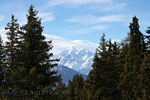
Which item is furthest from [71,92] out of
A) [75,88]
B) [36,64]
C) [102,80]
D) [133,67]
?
[36,64]

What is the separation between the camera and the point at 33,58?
3127cm

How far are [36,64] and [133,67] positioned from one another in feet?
41.6

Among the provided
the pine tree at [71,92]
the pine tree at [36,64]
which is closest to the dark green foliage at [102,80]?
the pine tree at [36,64]

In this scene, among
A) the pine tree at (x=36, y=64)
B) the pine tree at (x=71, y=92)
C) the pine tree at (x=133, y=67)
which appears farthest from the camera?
the pine tree at (x=71, y=92)

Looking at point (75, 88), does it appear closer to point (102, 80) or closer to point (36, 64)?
point (102, 80)

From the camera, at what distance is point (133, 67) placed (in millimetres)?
34125

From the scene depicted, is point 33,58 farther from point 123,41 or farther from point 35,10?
point 123,41

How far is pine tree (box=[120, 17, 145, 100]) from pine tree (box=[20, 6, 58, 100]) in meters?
10.4

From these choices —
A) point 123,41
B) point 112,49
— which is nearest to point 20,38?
point 112,49

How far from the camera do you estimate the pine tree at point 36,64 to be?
2961cm

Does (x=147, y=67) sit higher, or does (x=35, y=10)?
(x=35, y=10)

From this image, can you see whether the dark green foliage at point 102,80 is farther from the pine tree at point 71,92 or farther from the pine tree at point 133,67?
the pine tree at point 71,92

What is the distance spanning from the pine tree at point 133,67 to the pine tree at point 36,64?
10393mm

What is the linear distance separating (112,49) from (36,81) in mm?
19839
